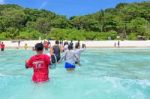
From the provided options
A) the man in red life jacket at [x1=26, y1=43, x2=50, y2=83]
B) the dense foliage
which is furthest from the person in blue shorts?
the dense foliage

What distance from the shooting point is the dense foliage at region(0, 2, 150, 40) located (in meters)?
Answer: 84.9

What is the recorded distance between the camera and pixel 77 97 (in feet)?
28.1

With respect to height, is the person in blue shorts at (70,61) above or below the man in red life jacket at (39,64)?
below

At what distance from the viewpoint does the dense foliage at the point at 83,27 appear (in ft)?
279

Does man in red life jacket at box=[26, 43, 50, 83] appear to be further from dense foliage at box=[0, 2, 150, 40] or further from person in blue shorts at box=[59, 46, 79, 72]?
dense foliage at box=[0, 2, 150, 40]

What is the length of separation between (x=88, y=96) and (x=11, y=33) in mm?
80325

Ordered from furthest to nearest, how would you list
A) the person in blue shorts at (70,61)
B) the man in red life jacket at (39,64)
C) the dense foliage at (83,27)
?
the dense foliage at (83,27) < the person in blue shorts at (70,61) < the man in red life jacket at (39,64)

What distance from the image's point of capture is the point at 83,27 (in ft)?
326

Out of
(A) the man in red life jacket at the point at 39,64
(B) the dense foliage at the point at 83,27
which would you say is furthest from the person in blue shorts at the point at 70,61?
(B) the dense foliage at the point at 83,27

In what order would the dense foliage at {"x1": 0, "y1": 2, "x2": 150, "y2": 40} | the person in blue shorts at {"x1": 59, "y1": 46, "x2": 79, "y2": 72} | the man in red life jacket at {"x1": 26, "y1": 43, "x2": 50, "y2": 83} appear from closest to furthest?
the man in red life jacket at {"x1": 26, "y1": 43, "x2": 50, "y2": 83} → the person in blue shorts at {"x1": 59, "y1": 46, "x2": 79, "y2": 72} → the dense foliage at {"x1": 0, "y1": 2, "x2": 150, "y2": 40}

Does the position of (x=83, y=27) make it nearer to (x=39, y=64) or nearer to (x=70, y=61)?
(x=70, y=61)

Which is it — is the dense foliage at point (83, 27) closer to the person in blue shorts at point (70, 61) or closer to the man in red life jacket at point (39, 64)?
the person in blue shorts at point (70, 61)

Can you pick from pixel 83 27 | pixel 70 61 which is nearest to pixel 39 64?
pixel 70 61

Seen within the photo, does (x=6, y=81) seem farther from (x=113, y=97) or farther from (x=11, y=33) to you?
(x=11, y=33)
